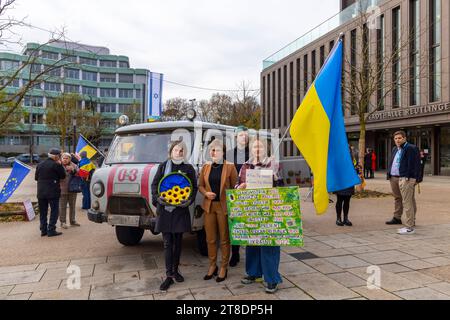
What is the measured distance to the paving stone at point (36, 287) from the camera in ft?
14.9

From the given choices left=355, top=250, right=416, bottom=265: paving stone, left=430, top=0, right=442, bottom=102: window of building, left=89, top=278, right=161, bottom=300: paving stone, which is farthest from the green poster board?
left=430, top=0, right=442, bottom=102: window of building

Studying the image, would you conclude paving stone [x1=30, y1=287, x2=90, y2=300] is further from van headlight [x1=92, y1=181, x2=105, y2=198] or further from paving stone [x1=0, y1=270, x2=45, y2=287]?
van headlight [x1=92, y1=181, x2=105, y2=198]

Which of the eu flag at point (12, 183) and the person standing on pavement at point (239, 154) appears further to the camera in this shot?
the eu flag at point (12, 183)

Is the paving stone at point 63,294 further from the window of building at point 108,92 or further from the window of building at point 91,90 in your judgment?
the window of building at point 108,92

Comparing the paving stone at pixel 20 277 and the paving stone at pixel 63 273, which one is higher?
the paving stone at pixel 63 273

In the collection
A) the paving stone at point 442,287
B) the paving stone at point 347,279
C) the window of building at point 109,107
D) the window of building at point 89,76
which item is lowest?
the paving stone at point 347,279

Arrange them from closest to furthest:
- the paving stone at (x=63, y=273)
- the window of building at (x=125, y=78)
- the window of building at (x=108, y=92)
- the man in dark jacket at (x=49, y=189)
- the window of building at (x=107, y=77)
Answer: the paving stone at (x=63, y=273) < the man in dark jacket at (x=49, y=189) < the window of building at (x=108, y=92) < the window of building at (x=107, y=77) < the window of building at (x=125, y=78)

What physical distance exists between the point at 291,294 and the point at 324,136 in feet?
6.70

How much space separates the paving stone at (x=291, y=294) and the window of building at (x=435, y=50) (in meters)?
23.5

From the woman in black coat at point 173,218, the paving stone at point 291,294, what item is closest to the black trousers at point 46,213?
the woman in black coat at point 173,218

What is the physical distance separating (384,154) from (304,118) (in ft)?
95.8

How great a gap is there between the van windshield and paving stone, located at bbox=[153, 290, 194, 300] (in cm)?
223
